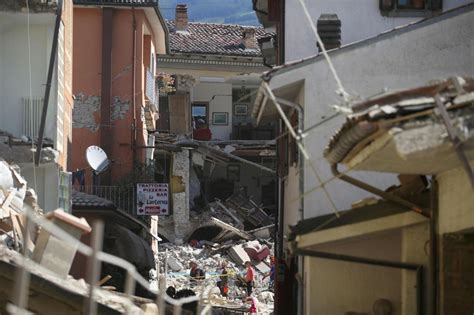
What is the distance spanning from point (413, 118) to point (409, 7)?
13641mm

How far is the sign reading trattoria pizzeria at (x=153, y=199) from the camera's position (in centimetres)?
3359

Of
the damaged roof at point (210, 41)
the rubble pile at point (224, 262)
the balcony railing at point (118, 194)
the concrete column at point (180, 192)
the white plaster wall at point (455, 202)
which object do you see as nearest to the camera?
the white plaster wall at point (455, 202)

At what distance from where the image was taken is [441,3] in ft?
72.4

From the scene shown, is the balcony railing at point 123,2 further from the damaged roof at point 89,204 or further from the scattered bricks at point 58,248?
the scattered bricks at point 58,248

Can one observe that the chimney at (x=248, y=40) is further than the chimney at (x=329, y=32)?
Yes

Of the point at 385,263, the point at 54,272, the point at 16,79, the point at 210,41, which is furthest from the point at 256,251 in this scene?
the point at 54,272

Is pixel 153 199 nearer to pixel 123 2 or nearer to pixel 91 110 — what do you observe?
pixel 91 110

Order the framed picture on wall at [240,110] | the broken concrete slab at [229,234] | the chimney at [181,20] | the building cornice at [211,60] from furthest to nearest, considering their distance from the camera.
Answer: the framed picture on wall at [240,110] → the chimney at [181,20] → the building cornice at [211,60] → the broken concrete slab at [229,234]

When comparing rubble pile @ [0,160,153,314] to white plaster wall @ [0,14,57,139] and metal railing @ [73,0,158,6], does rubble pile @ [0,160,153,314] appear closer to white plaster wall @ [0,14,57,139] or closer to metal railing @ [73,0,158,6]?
Answer: white plaster wall @ [0,14,57,139]

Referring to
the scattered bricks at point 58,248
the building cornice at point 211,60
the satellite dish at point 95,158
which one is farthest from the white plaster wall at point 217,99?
the scattered bricks at point 58,248

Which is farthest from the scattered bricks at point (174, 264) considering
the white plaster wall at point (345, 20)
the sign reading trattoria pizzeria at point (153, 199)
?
the white plaster wall at point (345, 20)

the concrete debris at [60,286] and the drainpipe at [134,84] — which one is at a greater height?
the drainpipe at [134,84]

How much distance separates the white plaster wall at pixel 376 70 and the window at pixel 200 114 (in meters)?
35.8

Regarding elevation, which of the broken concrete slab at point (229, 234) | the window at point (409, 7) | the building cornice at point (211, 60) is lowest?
the broken concrete slab at point (229, 234)
